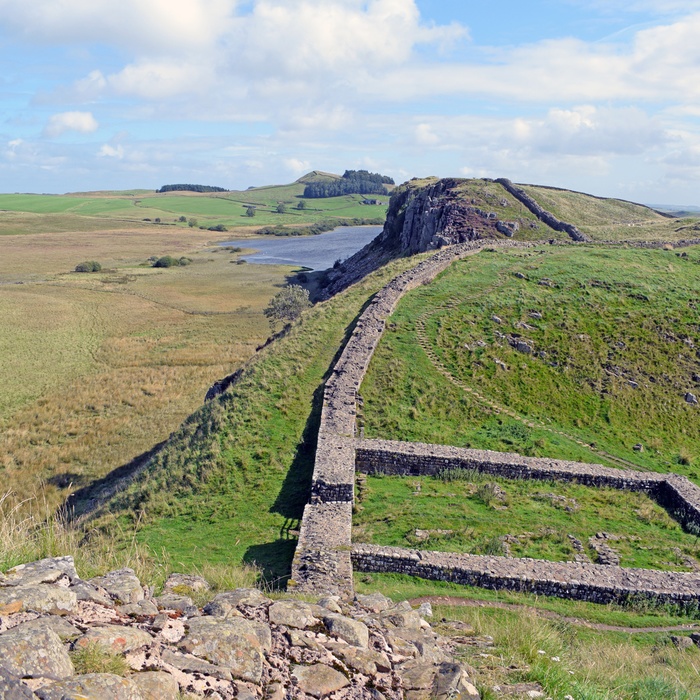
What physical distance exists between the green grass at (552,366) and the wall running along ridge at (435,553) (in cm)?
238

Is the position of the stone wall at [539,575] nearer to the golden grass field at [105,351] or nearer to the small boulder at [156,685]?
the small boulder at [156,685]

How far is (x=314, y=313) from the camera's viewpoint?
38.3m

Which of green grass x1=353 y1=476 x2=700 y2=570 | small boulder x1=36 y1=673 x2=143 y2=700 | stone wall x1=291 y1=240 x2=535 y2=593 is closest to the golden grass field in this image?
Result: stone wall x1=291 y1=240 x2=535 y2=593

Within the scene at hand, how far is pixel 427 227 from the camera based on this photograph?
205 feet

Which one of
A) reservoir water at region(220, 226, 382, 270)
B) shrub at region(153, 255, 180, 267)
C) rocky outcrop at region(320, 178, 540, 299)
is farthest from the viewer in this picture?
reservoir water at region(220, 226, 382, 270)

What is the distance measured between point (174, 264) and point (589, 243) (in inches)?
A: 3450

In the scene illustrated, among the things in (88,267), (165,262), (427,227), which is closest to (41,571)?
(427,227)

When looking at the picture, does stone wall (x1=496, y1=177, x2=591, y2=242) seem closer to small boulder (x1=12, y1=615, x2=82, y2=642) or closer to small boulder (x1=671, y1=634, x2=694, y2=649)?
small boulder (x1=671, y1=634, x2=694, y2=649)

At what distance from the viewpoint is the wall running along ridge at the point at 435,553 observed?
1418 cm

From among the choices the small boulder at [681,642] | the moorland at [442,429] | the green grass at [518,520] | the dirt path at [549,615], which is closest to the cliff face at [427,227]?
the moorland at [442,429]

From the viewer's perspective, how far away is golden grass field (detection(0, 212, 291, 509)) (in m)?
31.6

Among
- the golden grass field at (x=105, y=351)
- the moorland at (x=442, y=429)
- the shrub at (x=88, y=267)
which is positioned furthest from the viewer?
the shrub at (x=88, y=267)

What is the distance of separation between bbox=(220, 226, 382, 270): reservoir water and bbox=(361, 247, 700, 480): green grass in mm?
80627

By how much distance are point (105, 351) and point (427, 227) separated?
116 feet
